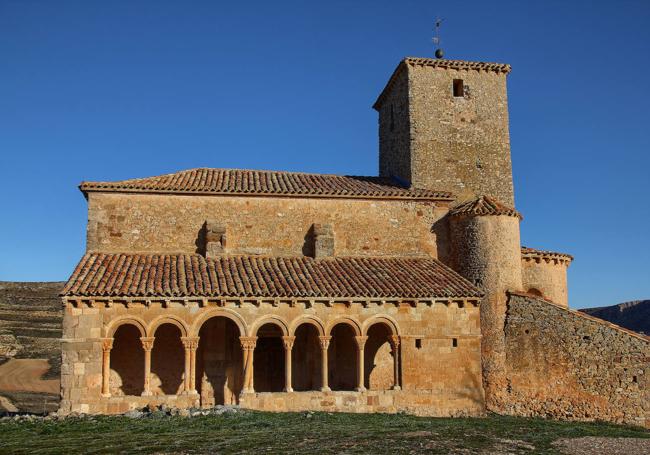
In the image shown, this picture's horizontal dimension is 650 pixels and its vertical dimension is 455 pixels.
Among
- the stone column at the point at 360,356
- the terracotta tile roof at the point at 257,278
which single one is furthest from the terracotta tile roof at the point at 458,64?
the stone column at the point at 360,356

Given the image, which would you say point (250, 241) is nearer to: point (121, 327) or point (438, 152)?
point (121, 327)

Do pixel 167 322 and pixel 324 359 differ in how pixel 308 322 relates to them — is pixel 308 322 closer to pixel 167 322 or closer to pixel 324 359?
pixel 324 359

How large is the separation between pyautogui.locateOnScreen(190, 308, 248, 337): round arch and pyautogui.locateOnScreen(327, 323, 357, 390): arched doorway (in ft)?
11.7

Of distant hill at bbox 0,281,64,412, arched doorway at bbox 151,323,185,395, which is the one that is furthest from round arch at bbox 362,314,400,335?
distant hill at bbox 0,281,64,412

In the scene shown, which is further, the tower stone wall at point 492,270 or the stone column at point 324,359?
the tower stone wall at point 492,270

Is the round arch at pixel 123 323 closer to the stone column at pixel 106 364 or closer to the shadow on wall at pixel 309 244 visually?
the stone column at pixel 106 364

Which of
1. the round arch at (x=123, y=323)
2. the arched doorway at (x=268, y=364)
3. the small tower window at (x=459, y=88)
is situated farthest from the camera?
the small tower window at (x=459, y=88)

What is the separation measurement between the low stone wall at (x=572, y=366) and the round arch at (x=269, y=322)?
667 cm

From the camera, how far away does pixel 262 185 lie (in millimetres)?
21328

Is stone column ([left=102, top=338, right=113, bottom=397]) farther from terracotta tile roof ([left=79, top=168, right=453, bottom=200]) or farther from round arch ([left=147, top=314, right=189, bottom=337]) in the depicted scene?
terracotta tile roof ([left=79, top=168, right=453, bottom=200])

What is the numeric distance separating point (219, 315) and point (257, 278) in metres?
1.67

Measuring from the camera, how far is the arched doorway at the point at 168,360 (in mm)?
18312

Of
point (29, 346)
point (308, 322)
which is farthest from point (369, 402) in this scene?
point (29, 346)

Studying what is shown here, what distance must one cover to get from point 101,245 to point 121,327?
269cm
